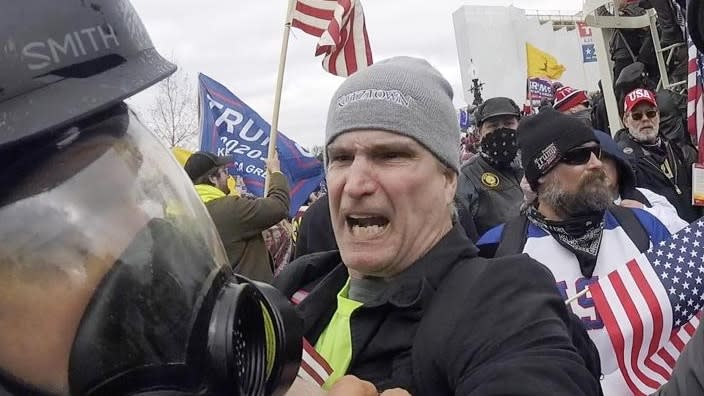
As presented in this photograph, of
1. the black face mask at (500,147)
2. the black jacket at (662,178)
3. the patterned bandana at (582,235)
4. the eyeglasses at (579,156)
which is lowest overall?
the black jacket at (662,178)

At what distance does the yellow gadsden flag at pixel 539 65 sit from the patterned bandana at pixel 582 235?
1867 cm

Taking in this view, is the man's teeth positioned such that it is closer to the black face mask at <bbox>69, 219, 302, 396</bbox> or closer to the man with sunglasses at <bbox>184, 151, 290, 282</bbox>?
the black face mask at <bbox>69, 219, 302, 396</bbox>

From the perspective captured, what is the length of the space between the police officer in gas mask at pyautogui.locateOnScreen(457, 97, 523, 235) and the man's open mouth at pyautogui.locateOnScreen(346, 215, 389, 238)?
264 centimetres

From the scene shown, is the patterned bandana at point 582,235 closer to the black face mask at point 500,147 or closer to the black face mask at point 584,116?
the black face mask at point 584,116

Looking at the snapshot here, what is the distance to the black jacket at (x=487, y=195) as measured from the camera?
15.1 ft

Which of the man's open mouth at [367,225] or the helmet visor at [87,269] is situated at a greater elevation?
the helmet visor at [87,269]

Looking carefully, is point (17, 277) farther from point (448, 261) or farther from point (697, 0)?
point (697, 0)

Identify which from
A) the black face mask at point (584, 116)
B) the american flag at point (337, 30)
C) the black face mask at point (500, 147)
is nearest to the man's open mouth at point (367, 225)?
the black face mask at point (584, 116)

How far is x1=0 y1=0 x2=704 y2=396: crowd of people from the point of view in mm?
818

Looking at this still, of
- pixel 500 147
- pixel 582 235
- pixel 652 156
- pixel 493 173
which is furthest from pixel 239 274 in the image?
pixel 652 156

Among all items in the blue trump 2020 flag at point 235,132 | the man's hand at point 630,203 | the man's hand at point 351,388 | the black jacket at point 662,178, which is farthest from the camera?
the blue trump 2020 flag at point 235,132

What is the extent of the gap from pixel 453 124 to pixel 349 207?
1.10 ft

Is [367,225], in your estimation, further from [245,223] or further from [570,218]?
[245,223]

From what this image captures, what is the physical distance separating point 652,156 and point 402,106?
4.22 m
